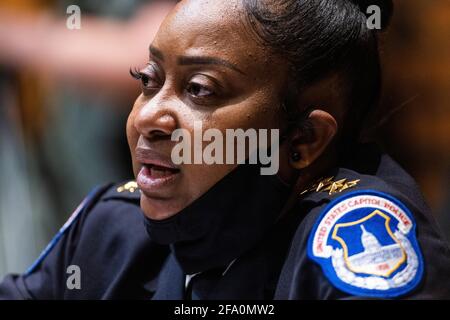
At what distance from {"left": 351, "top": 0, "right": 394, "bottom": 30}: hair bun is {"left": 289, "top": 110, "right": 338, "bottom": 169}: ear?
22 cm

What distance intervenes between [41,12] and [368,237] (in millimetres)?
1581

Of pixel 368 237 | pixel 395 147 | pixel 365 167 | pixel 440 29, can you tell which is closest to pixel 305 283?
pixel 368 237

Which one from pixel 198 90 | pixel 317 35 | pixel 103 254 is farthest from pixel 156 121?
pixel 103 254

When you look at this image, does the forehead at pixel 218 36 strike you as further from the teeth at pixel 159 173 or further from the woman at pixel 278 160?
the teeth at pixel 159 173

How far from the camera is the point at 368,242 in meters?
1.09

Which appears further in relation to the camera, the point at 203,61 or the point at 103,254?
the point at 103,254

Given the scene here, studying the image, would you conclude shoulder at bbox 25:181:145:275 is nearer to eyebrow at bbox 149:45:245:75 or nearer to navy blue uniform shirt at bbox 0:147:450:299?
navy blue uniform shirt at bbox 0:147:450:299

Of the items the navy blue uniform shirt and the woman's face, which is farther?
the woman's face

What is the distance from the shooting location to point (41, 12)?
2.33 metres

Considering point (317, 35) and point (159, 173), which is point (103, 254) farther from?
point (317, 35)

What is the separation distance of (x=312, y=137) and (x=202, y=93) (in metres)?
0.21

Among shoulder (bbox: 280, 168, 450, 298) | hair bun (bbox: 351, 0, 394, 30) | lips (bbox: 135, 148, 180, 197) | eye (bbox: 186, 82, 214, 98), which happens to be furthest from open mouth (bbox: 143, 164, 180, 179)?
hair bun (bbox: 351, 0, 394, 30)

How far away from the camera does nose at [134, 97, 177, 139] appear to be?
1.19 metres

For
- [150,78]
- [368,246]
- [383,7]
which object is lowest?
[368,246]
